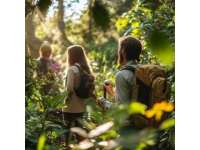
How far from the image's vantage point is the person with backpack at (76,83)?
4844 millimetres

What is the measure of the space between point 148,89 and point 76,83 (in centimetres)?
222

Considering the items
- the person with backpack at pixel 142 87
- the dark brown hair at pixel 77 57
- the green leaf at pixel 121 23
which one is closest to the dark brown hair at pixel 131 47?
the person with backpack at pixel 142 87

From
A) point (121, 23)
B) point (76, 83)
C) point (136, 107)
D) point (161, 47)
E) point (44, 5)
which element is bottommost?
point (76, 83)

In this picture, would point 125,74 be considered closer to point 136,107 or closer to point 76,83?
point 136,107

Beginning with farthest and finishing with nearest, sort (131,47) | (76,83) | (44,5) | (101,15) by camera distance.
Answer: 1. (76,83)
2. (131,47)
3. (44,5)
4. (101,15)

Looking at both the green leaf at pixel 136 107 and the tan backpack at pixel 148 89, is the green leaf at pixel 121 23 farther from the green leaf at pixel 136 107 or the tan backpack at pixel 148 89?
the green leaf at pixel 136 107

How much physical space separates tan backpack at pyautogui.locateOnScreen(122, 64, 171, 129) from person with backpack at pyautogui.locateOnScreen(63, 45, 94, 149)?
214cm

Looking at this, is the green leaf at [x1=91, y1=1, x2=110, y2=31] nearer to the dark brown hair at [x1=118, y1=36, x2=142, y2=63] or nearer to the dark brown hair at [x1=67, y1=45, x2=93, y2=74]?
the dark brown hair at [x1=118, y1=36, x2=142, y2=63]

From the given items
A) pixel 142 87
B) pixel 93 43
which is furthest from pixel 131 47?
pixel 93 43

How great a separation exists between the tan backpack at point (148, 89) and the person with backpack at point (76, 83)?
7.01ft

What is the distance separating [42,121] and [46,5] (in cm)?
167

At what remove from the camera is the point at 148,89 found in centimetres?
275

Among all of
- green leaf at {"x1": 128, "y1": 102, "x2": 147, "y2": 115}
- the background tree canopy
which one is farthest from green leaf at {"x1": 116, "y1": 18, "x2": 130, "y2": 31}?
green leaf at {"x1": 128, "y1": 102, "x2": 147, "y2": 115}

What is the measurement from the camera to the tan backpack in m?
2.71
